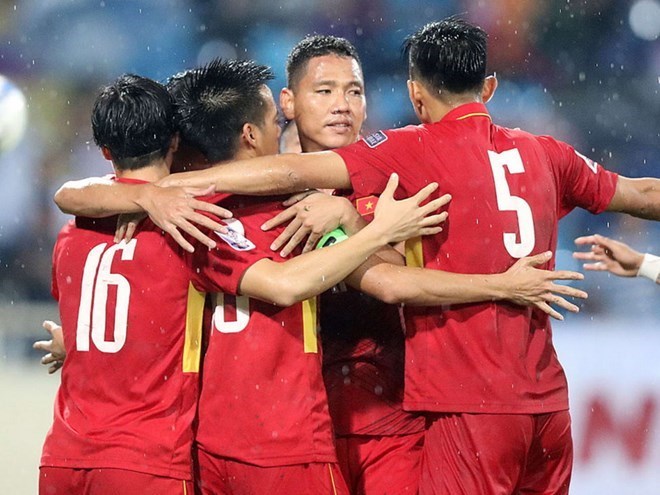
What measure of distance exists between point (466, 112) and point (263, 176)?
2.22 ft

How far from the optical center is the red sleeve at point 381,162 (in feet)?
10.1

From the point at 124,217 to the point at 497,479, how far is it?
4.37 feet

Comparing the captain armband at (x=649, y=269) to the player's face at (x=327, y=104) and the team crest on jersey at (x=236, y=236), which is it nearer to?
the player's face at (x=327, y=104)

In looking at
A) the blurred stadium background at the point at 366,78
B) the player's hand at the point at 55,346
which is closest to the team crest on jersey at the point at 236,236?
the player's hand at the point at 55,346

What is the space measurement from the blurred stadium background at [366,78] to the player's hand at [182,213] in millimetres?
5155

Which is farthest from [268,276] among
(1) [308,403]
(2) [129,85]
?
(2) [129,85]

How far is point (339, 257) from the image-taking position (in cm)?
288

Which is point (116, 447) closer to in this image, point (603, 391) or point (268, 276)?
point (268, 276)

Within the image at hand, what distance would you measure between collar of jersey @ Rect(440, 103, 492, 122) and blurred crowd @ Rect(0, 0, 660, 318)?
564 centimetres

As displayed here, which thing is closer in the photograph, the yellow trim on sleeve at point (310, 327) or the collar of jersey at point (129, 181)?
the yellow trim on sleeve at point (310, 327)

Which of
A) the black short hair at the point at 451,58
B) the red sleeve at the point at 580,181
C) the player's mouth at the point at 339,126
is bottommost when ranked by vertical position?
the red sleeve at the point at 580,181

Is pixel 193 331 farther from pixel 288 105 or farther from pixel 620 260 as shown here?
pixel 620 260

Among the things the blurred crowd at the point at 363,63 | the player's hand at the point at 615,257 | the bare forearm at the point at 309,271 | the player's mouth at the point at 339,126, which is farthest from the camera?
the blurred crowd at the point at 363,63

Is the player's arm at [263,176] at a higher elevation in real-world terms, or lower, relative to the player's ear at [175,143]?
lower
